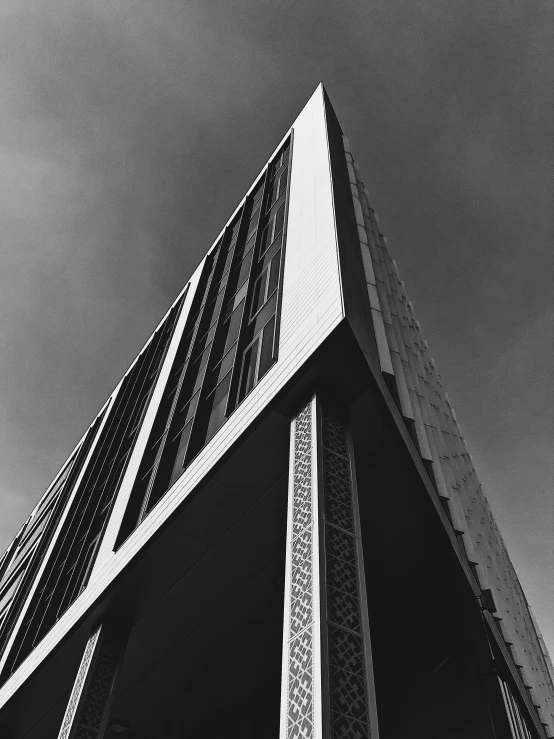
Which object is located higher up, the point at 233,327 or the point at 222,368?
the point at 233,327

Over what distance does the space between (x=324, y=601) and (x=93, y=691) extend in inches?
259

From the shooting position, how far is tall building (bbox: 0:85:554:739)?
643 centimetres

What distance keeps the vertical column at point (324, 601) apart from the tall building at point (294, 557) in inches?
0.8

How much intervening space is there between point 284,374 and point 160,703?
8884mm

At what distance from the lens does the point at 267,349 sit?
1024 centimetres

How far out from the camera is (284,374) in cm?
841

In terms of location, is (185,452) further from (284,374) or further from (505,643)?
(505,643)

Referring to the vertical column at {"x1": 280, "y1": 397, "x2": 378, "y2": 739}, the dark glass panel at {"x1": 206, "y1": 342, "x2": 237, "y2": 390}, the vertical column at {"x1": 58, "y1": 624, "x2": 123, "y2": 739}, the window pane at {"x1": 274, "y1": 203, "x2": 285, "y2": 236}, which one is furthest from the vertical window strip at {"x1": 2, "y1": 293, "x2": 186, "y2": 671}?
the vertical column at {"x1": 280, "y1": 397, "x2": 378, "y2": 739}

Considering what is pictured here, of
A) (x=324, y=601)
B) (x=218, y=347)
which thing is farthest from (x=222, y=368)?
(x=324, y=601)

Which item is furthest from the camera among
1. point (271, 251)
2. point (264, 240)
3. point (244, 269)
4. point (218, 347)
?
point (244, 269)

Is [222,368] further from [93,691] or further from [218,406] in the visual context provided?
[93,691]

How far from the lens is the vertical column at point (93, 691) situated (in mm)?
9422

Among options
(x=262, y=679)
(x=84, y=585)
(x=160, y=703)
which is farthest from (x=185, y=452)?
(x=160, y=703)

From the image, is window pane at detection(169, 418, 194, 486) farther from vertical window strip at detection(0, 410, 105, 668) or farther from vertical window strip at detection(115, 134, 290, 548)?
vertical window strip at detection(0, 410, 105, 668)
